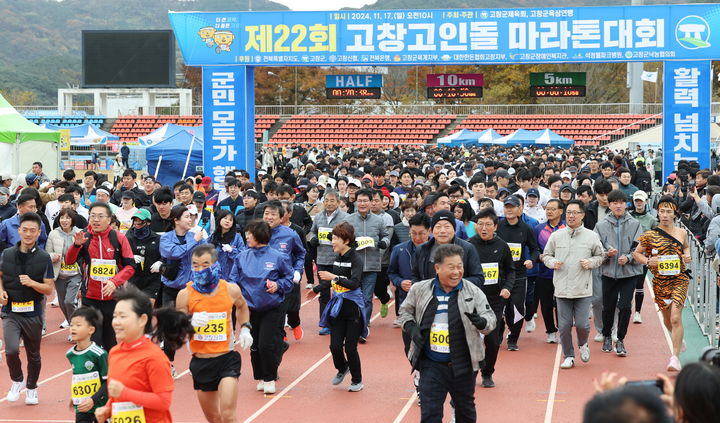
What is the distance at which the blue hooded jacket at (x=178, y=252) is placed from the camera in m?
9.55

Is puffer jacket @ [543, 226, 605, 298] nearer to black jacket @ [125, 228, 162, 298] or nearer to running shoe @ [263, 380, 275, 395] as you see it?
running shoe @ [263, 380, 275, 395]

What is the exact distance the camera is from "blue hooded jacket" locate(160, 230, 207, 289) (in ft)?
31.3

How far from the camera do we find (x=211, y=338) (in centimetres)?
700

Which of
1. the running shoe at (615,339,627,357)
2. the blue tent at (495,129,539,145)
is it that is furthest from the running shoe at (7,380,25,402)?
the blue tent at (495,129,539,145)

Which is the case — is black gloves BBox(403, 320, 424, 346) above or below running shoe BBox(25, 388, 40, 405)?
above

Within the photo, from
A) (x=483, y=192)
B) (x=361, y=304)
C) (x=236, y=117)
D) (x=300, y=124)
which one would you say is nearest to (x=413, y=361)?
(x=361, y=304)

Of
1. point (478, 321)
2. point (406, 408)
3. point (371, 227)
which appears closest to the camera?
point (478, 321)

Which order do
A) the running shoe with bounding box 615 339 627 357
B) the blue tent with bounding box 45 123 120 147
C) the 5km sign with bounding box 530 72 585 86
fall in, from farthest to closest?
1. the blue tent with bounding box 45 123 120 147
2. the 5km sign with bounding box 530 72 585 86
3. the running shoe with bounding box 615 339 627 357

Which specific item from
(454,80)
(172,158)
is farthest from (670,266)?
(454,80)

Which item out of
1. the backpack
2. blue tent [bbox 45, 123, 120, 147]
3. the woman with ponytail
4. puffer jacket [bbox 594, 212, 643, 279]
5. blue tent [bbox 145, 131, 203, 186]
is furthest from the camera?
blue tent [bbox 45, 123, 120, 147]

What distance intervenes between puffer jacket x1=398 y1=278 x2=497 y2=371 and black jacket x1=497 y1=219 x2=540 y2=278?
3.76 meters

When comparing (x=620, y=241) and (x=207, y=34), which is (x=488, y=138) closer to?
(x=207, y=34)

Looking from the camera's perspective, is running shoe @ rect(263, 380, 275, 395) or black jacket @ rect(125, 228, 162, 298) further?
black jacket @ rect(125, 228, 162, 298)

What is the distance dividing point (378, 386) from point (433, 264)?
6.17 feet
